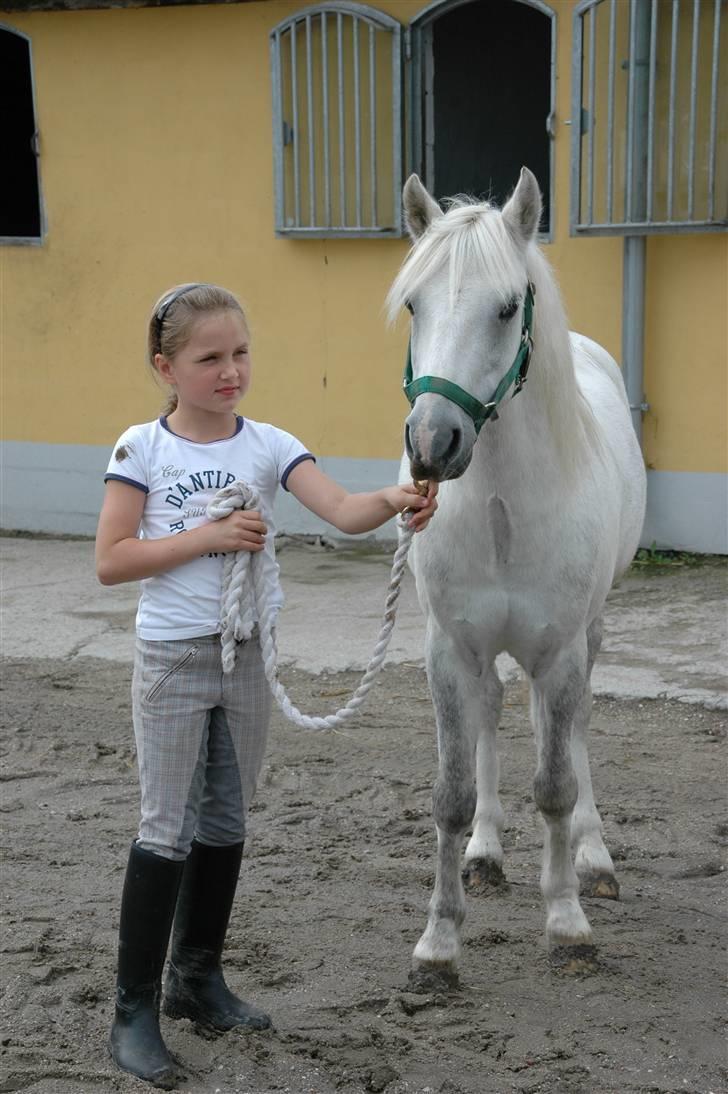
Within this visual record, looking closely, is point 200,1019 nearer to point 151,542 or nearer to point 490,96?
point 151,542

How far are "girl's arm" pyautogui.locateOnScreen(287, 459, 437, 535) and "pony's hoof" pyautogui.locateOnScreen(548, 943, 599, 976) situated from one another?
1.22 metres

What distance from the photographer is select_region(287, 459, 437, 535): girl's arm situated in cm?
255

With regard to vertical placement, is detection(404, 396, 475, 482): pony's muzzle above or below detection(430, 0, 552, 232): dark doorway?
below

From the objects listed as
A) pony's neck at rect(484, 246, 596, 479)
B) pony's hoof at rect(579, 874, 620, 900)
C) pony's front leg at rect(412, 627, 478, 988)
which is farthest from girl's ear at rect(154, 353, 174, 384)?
pony's hoof at rect(579, 874, 620, 900)

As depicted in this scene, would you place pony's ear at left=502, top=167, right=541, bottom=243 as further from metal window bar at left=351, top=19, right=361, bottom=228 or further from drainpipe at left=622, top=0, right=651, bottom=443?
metal window bar at left=351, top=19, right=361, bottom=228

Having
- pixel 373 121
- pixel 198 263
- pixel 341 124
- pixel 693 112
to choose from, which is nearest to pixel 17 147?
pixel 198 263

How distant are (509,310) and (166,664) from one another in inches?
39.6

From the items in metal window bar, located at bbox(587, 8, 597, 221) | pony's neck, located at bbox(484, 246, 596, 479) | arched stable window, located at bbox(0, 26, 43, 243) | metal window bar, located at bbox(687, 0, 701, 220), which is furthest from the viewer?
arched stable window, located at bbox(0, 26, 43, 243)

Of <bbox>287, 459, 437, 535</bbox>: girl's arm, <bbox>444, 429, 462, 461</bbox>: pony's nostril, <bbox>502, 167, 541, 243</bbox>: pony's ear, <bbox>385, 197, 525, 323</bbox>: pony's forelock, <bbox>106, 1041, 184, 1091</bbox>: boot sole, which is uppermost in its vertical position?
<bbox>502, 167, 541, 243</bbox>: pony's ear

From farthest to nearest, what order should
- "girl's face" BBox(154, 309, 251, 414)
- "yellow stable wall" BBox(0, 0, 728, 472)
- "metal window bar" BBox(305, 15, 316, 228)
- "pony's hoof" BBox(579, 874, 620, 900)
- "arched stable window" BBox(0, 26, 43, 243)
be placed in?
1. "arched stable window" BBox(0, 26, 43, 243)
2. "metal window bar" BBox(305, 15, 316, 228)
3. "yellow stable wall" BBox(0, 0, 728, 472)
4. "pony's hoof" BBox(579, 874, 620, 900)
5. "girl's face" BBox(154, 309, 251, 414)

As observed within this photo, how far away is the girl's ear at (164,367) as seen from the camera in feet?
8.65

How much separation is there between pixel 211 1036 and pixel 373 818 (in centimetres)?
133

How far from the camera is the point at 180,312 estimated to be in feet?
8.50

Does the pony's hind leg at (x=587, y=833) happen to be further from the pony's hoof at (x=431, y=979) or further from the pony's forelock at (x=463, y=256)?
the pony's forelock at (x=463, y=256)
